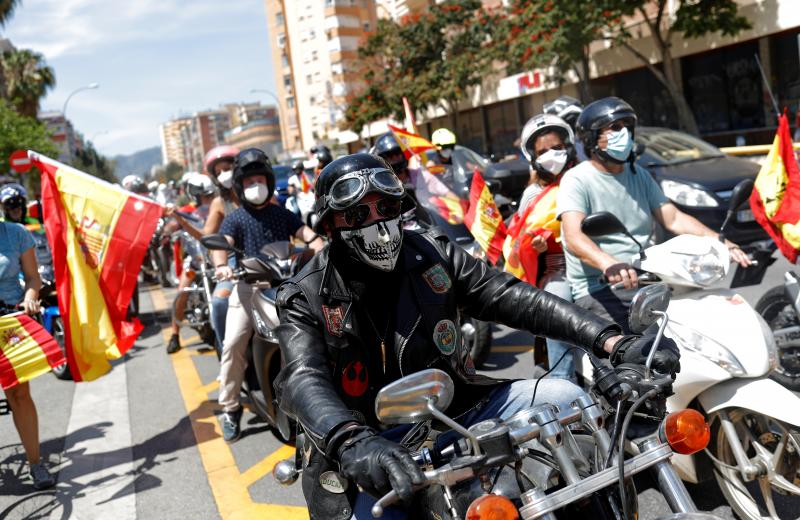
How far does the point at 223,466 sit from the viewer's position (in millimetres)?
5195

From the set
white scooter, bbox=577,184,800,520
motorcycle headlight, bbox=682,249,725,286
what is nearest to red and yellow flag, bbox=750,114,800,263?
white scooter, bbox=577,184,800,520

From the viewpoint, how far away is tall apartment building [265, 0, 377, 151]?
251ft

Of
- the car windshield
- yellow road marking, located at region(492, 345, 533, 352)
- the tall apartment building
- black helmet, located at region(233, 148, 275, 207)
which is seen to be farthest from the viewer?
the tall apartment building

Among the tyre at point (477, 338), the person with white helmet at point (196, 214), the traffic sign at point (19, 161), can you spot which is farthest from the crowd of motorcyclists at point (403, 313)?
the traffic sign at point (19, 161)

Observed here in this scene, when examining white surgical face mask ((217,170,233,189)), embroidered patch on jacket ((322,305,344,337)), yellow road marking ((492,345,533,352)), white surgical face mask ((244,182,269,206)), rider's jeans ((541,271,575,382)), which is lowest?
yellow road marking ((492,345,533,352))

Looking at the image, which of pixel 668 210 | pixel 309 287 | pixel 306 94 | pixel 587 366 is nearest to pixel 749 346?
pixel 587 366

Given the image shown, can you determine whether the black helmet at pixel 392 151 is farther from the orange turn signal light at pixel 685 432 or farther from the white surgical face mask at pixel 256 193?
the orange turn signal light at pixel 685 432

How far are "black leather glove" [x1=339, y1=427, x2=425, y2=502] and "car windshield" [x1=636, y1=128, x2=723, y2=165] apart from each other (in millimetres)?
9500

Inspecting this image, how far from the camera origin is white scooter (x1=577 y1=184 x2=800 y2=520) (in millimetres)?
3096

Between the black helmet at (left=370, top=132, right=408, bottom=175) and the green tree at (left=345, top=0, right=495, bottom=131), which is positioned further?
the green tree at (left=345, top=0, right=495, bottom=131)

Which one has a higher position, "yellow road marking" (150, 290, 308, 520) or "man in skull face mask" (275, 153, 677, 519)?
"man in skull face mask" (275, 153, 677, 519)

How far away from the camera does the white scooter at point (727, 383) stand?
310 centimetres

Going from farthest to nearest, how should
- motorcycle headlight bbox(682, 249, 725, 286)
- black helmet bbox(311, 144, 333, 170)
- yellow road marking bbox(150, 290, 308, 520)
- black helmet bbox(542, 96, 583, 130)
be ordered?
black helmet bbox(311, 144, 333, 170) < black helmet bbox(542, 96, 583, 130) < yellow road marking bbox(150, 290, 308, 520) < motorcycle headlight bbox(682, 249, 725, 286)

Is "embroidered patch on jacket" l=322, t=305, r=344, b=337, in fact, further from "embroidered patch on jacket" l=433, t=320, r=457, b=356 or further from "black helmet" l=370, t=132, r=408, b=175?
"black helmet" l=370, t=132, r=408, b=175
